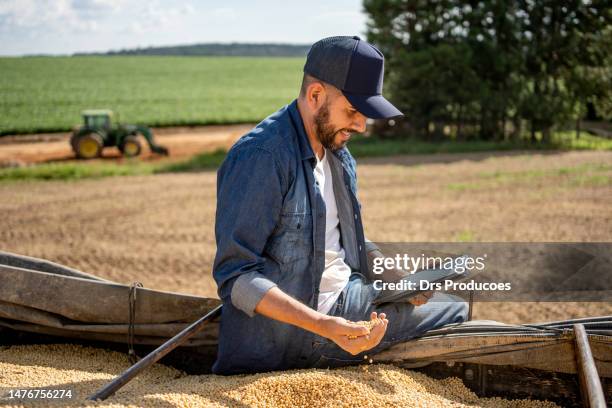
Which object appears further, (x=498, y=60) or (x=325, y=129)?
(x=498, y=60)

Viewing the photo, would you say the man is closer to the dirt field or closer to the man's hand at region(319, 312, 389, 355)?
the man's hand at region(319, 312, 389, 355)

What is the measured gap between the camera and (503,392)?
101 inches

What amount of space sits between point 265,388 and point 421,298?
2.29ft

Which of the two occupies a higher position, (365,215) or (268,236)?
(268,236)

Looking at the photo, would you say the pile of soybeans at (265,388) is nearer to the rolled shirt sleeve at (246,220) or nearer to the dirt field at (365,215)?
the rolled shirt sleeve at (246,220)

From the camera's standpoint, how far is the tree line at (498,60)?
16984mm

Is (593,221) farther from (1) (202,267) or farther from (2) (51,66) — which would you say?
(2) (51,66)

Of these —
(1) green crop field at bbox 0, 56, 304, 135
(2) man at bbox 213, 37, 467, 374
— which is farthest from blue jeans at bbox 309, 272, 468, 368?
(1) green crop field at bbox 0, 56, 304, 135

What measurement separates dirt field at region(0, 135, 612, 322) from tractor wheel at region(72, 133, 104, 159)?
333 centimetres

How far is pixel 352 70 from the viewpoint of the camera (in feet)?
7.47

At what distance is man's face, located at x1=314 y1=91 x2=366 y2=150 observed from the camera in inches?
91.9

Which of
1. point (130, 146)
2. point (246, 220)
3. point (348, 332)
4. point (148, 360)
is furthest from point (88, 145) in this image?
point (348, 332)

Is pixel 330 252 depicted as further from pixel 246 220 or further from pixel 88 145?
pixel 88 145

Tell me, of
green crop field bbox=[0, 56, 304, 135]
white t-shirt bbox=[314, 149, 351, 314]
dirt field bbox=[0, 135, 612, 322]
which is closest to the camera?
white t-shirt bbox=[314, 149, 351, 314]
